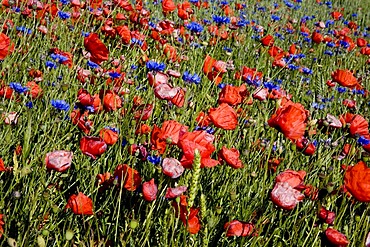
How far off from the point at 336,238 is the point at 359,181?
177mm

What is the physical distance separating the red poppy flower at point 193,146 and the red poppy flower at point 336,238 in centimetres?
39

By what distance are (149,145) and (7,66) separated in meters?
0.82

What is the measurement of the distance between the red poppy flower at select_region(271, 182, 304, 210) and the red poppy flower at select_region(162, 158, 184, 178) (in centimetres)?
28

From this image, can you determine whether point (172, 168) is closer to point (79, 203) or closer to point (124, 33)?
point (79, 203)

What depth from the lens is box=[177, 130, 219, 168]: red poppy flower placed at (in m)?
1.42

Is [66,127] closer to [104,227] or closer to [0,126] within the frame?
[0,126]

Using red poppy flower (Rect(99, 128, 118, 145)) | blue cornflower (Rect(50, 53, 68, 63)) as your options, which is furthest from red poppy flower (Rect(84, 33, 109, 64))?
red poppy flower (Rect(99, 128, 118, 145))

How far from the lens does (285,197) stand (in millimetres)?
1435

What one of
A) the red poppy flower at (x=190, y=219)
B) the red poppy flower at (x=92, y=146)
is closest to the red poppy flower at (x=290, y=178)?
the red poppy flower at (x=190, y=219)

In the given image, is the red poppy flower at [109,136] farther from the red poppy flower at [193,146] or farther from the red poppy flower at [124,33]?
the red poppy flower at [124,33]

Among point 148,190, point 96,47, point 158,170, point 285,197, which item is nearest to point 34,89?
point 96,47

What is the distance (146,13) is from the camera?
11.3ft

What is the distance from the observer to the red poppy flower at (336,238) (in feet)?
4.75

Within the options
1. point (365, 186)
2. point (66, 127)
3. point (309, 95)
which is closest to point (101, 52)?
point (66, 127)
